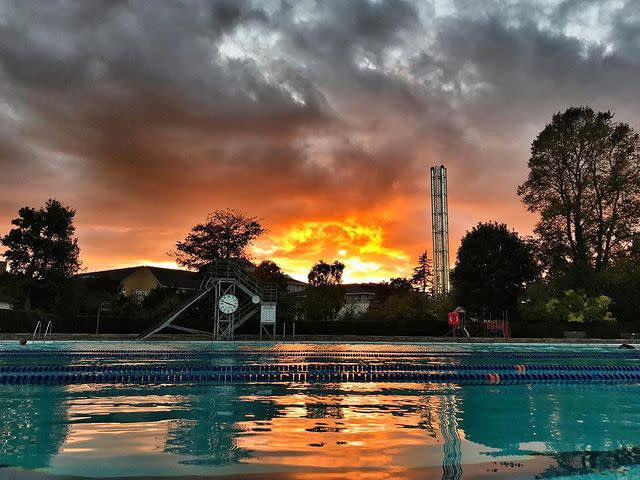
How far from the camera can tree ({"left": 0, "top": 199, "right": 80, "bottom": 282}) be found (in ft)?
113

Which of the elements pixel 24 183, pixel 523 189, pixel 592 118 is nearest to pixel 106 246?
pixel 24 183

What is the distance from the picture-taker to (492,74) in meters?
22.6

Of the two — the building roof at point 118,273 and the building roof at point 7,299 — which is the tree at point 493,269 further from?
the building roof at point 118,273

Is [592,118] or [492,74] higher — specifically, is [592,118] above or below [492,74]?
above

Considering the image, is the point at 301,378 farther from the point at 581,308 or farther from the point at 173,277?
the point at 173,277

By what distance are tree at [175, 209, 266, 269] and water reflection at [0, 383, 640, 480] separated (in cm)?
2893

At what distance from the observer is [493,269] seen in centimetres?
3675

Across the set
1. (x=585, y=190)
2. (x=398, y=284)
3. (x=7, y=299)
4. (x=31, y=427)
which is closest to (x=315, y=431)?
(x=31, y=427)

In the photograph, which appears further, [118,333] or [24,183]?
[118,333]

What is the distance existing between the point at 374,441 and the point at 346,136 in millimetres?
20277

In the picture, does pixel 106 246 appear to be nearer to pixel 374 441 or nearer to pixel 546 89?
pixel 546 89

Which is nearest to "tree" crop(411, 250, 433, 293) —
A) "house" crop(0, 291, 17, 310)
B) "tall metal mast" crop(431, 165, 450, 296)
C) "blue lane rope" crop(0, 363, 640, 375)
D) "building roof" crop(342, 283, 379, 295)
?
"tall metal mast" crop(431, 165, 450, 296)

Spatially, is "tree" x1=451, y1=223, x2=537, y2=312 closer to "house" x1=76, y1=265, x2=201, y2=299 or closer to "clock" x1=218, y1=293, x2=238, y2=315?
"clock" x1=218, y1=293, x2=238, y2=315

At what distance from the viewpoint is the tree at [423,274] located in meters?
62.7
